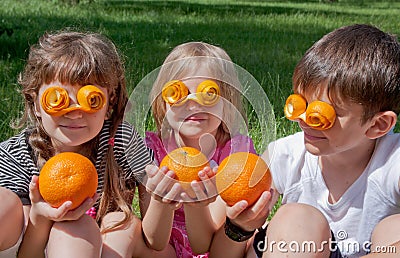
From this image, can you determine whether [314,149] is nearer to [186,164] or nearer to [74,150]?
[186,164]

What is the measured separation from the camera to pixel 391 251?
2.21 meters

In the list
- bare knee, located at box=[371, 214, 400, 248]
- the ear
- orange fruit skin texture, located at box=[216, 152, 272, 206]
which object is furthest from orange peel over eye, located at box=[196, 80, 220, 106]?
bare knee, located at box=[371, 214, 400, 248]

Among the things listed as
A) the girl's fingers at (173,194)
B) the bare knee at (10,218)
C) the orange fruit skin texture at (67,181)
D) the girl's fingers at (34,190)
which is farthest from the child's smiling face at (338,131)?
the bare knee at (10,218)

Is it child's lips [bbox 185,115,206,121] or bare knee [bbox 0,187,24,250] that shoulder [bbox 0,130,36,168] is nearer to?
bare knee [bbox 0,187,24,250]

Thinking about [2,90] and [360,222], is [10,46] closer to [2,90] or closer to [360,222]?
[2,90]

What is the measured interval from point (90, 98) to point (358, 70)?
951 mm

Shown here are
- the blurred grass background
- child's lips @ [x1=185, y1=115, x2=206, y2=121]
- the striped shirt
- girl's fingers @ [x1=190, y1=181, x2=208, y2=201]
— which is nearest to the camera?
girl's fingers @ [x1=190, y1=181, x2=208, y2=201]

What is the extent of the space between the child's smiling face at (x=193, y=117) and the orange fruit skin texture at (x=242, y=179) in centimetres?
23

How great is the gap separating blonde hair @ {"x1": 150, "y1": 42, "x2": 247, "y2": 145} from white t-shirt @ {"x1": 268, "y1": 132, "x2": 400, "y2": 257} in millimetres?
205

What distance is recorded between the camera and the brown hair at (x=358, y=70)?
237 centimetres

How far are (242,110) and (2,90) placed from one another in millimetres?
2810

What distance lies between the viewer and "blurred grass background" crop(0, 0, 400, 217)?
17.8 feet

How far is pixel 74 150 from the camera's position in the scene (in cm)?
268

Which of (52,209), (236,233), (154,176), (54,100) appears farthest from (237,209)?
(54,100)
